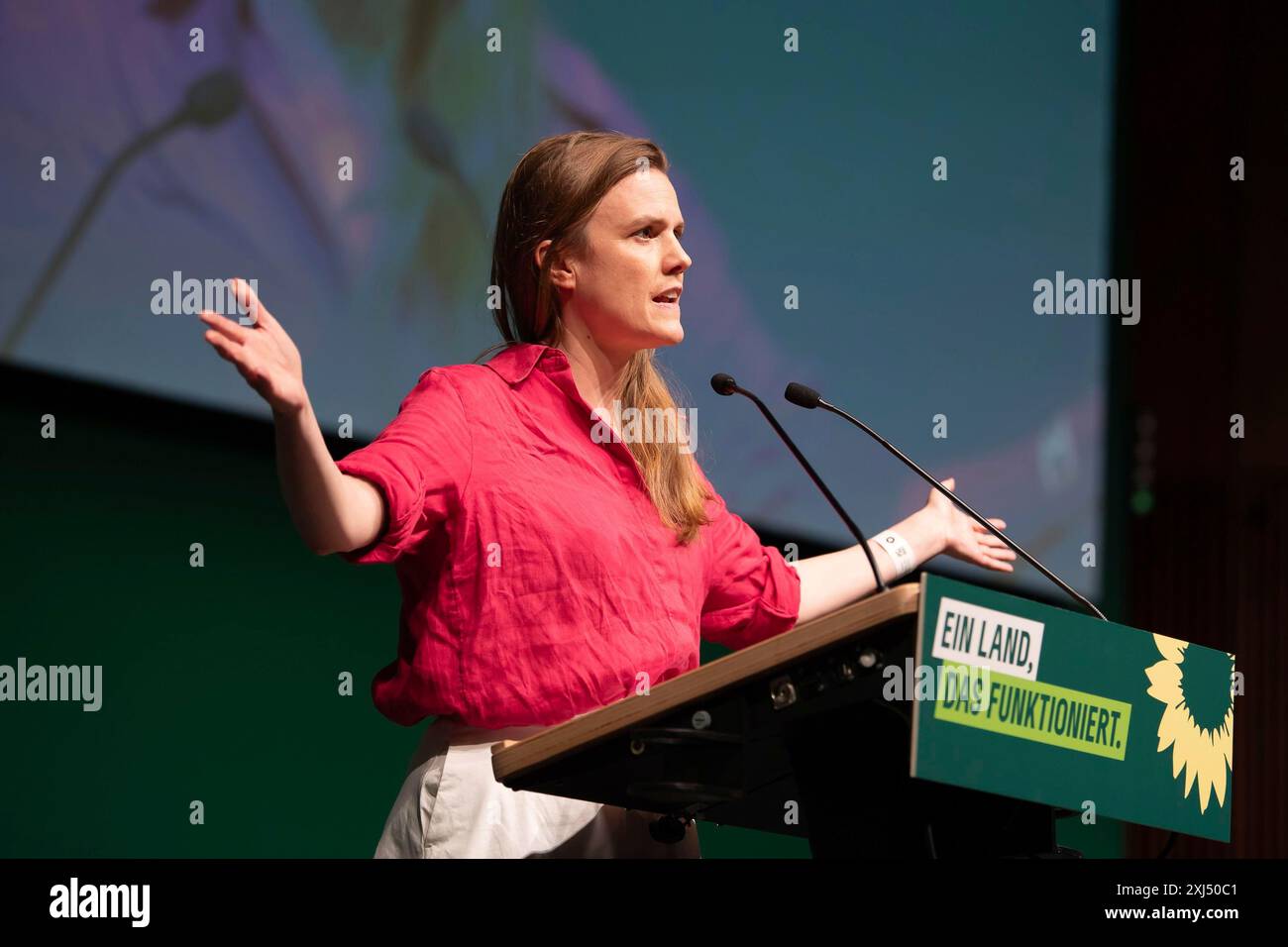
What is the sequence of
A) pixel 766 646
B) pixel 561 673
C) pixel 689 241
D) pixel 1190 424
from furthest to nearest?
pixel 1190 424 < pixel 689 241 < pixel 561 673 < pixel 766 646

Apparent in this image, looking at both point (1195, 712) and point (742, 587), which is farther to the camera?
point (742, 587)

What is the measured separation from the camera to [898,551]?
8.32ft

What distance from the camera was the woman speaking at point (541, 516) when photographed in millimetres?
1886

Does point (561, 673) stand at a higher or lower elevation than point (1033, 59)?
lower

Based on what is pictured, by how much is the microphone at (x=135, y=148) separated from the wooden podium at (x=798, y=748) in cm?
189

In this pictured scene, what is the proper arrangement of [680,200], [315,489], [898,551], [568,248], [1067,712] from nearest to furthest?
1. [1067,712]
2. [315,489]
3. [568,248]
4. [898,551]
5. [680,200]

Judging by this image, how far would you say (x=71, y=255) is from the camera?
3180 millimetres

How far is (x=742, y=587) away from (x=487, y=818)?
0.62 meters

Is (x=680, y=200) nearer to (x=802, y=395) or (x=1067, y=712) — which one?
(x=802, y=395)

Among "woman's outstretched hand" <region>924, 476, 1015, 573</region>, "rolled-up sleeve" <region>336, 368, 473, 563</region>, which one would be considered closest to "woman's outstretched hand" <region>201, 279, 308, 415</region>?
"rolled-up sleeve" <region>336, 368, 473, 563</region>

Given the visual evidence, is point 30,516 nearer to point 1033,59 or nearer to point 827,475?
point 827,475

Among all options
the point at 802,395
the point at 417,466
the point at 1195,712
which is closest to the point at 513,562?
the point at 417,466
